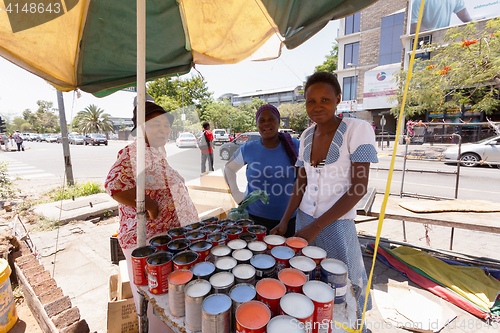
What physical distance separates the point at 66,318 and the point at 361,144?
9.00ft

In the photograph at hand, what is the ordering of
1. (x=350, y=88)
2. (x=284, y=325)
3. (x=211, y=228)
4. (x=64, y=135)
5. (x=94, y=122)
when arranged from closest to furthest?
(x=284, y=325)
(x=211, y=228)
(x=64, y=135)
(x=350, y=88)
(x=94, y=122)

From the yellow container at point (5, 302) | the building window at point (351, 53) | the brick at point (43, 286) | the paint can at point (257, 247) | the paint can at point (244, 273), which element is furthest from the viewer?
the building window at point (351, 53)

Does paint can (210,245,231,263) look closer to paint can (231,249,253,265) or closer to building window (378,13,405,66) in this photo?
paint can (231,249,253,265)

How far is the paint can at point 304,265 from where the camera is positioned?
1.10 meters

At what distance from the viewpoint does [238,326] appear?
2.65 ft

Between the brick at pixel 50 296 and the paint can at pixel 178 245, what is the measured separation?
1710 millimetres

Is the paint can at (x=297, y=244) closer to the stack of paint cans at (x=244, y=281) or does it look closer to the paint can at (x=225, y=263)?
the stack of paint cans at (x=244, y=281)

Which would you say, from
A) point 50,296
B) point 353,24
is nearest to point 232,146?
point 50,296

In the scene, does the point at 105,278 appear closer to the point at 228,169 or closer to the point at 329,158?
the point at 228,169

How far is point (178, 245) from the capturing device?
4.43 feet

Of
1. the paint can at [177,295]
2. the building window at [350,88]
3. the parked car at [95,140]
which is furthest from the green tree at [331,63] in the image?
the paint can at [177,295]

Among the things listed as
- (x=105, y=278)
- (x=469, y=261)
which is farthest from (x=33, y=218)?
(x=469, y=261)

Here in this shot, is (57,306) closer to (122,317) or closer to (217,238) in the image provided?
(122,317)

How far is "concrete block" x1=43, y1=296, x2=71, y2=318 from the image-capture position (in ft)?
6.49
